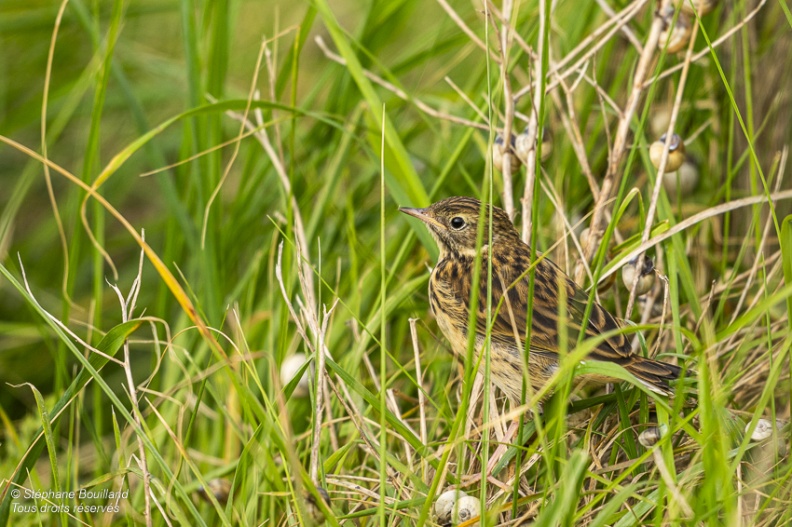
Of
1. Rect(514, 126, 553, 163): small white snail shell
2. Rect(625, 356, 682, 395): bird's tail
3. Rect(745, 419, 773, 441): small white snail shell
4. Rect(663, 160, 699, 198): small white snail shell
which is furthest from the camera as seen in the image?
Rect(663, 160, 699, 198): small white snail shell

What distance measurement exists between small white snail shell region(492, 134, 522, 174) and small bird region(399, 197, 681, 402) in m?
0.27

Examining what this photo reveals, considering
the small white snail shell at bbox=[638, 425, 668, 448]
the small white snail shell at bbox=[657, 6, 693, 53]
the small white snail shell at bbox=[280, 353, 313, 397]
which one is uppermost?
the small white snail shell at bbox=[657, 6, 693, 53]

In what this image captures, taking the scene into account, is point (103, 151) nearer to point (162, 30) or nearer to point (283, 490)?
point (162, 30)

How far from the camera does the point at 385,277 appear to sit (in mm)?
3711

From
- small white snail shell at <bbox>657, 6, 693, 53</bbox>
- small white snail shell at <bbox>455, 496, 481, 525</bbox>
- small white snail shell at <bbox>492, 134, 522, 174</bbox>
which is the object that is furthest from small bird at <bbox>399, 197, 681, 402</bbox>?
small white snail shell at <bbox>657, 6, 693, 53</bbox>

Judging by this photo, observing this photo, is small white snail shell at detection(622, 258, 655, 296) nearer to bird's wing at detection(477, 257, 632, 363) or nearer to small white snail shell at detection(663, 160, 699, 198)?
bird's wing at detection(477, 257, 632, 363)

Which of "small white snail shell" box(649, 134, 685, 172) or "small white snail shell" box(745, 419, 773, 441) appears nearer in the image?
"small white snail shell" box(745, 419, 773, 441)

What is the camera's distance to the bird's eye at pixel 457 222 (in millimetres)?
3576

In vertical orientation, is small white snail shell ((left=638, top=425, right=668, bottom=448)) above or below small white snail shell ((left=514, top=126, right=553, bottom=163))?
below

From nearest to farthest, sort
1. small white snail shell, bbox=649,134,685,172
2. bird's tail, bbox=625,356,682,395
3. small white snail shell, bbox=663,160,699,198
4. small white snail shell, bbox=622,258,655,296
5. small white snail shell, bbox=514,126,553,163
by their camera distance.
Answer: bird's tail, bbox=625,356,682,395
small white snail shell, bbox=622,258,655,296
small white snail shell, bbox=649,134,685,172
small white snail shell, bbox=514,126,553,163
small white snail shell, bbox=663,160,699,198

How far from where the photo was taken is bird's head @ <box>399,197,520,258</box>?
3520 millimetres

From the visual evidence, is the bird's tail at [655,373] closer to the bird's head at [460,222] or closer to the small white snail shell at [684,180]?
the bird's head at [460,222]

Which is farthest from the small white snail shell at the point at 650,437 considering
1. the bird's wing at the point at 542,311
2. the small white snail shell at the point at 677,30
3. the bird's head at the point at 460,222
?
the small white snail shell at the point at 677,30

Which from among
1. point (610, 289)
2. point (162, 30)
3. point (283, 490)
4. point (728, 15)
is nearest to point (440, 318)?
point (610, 289)
